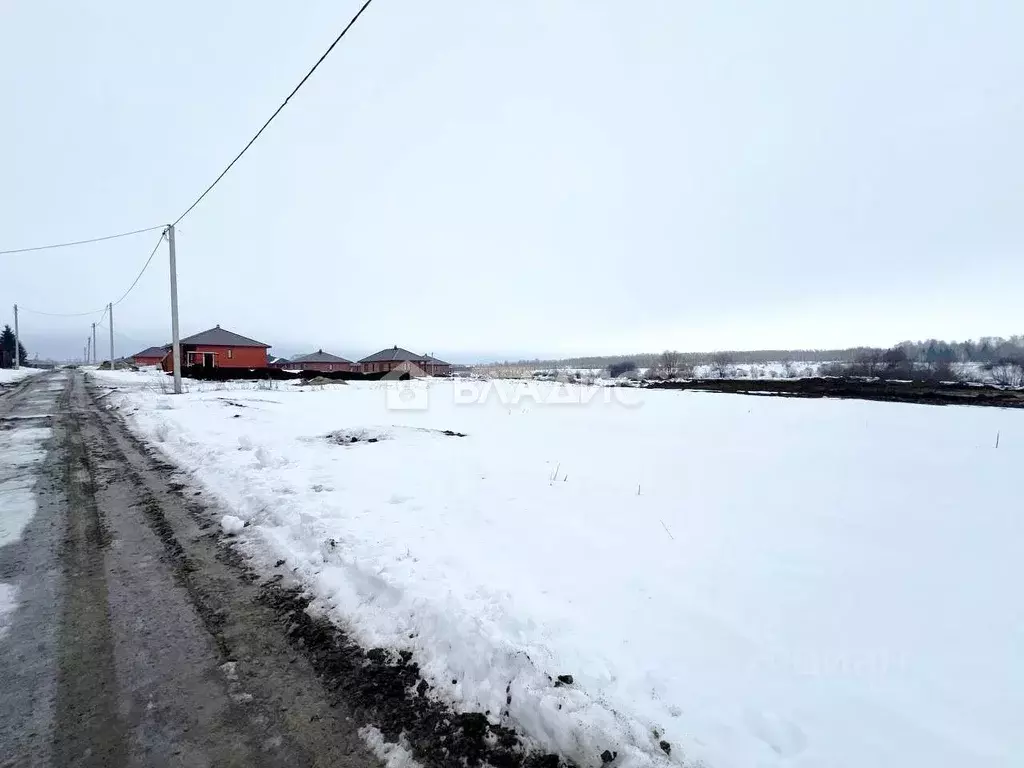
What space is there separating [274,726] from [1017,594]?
19.4 ft

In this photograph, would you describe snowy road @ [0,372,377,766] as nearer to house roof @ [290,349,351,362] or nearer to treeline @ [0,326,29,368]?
→ house roof @ [290,349,351,362]

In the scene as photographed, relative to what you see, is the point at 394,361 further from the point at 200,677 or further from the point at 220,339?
the point at 200,677

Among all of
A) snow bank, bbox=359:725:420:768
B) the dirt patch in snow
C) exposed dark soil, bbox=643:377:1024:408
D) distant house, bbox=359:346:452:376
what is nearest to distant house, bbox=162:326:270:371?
distant house, bbox=359:346:452:376

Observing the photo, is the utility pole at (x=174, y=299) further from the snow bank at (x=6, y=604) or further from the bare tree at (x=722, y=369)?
the bare tree at (x=722, y=369)

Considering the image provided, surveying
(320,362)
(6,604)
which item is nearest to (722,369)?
(320,362)

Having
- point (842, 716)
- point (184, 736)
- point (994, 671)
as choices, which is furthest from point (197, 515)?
point (994, 671)

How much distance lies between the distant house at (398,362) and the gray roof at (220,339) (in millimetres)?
17856

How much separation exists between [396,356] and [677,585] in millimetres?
62882

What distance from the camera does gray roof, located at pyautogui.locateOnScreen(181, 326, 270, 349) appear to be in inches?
1680

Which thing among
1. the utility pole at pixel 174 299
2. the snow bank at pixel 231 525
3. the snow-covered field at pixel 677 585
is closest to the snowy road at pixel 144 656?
the snow bank at pixel 231 525

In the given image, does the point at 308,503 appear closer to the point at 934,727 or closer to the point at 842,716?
the point at 842,716

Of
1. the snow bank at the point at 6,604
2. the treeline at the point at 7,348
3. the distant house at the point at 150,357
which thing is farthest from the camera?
the distant house at the point at 150,357

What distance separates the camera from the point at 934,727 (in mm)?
2480

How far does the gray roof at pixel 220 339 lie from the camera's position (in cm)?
4266
